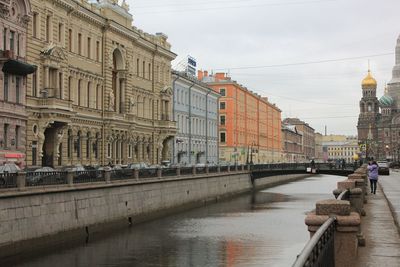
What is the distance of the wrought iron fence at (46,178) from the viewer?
87.3 feet

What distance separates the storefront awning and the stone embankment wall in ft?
33.1

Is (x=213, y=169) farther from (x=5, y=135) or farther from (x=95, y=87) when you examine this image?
(x=5, y=135)

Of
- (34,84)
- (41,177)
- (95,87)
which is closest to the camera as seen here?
(41,177)

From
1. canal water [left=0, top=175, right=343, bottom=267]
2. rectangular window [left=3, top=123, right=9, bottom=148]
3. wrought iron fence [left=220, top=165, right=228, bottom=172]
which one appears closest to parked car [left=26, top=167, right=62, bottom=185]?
canal water [left=0, top=175, right=343, bottom=267]

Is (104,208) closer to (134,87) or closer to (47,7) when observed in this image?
(47,7)

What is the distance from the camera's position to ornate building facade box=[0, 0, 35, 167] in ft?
A: 126

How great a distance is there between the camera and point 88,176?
33000mm

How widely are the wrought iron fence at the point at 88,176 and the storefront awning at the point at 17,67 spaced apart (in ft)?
31.8

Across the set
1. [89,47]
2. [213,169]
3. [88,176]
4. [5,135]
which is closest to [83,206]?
[88,176]

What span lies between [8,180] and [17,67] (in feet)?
53.3

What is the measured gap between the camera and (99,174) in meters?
34.2

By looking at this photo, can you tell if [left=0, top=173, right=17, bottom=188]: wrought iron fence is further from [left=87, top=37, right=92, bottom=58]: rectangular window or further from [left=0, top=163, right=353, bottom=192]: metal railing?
[left=87, top=37, right=92, bottom=58]: rectangular window

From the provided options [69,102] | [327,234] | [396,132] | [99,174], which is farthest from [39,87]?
[396,132]

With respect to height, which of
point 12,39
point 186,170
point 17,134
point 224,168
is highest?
point 12,39
